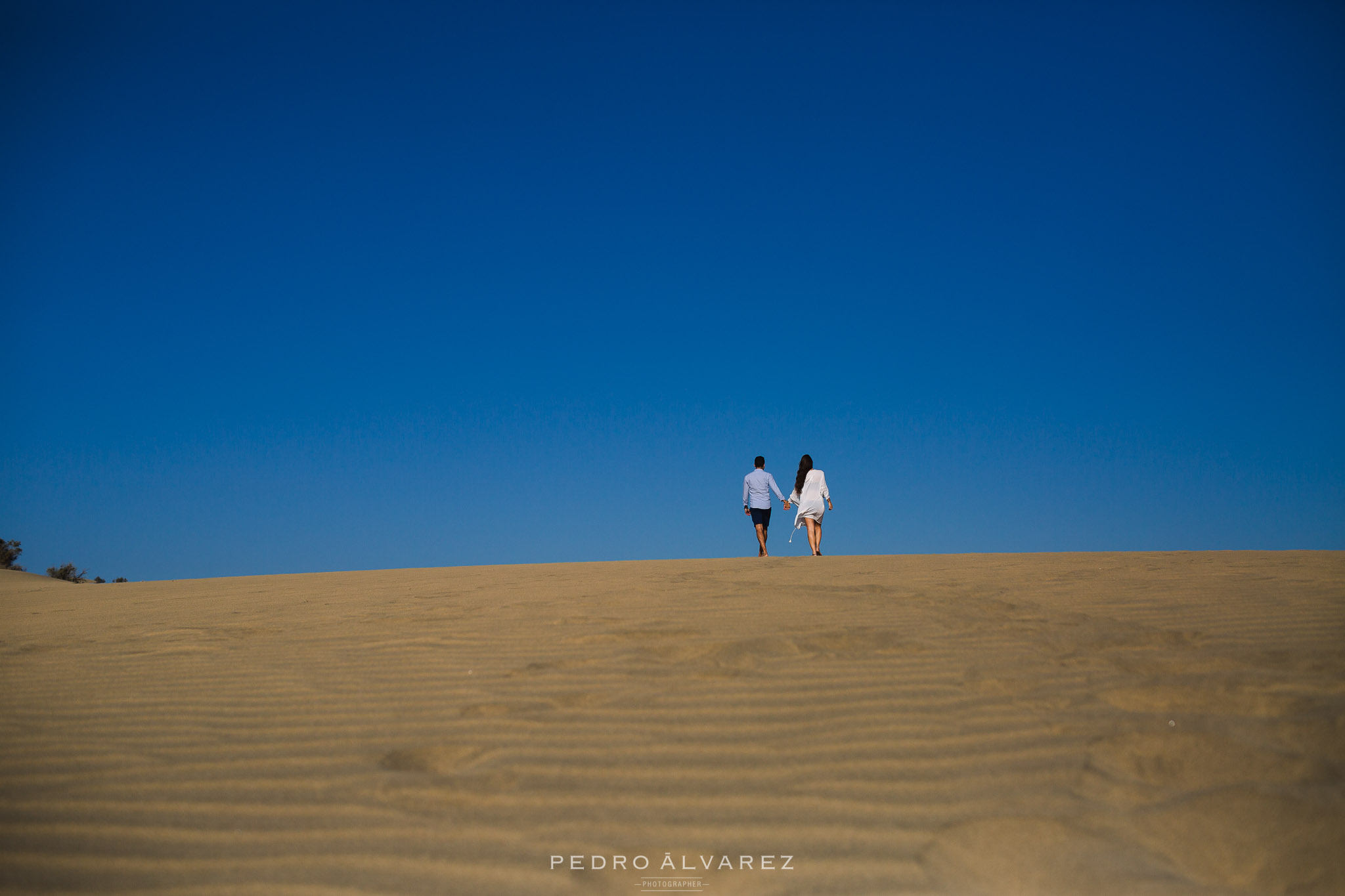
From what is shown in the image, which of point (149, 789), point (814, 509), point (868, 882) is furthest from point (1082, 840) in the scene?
point (814, 509)

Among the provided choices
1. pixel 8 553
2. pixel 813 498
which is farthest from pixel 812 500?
pixel 8 553

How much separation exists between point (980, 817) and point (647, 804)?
97cm

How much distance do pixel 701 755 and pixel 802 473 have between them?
10.1 metres

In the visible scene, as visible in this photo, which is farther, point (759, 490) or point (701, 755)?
point (759, 490)

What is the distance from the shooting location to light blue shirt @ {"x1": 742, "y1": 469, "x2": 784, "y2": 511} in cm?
1262

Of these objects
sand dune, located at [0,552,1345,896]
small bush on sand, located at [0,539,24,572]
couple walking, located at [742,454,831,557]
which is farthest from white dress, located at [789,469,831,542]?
small bush on sand, located at [0,539,24,572]

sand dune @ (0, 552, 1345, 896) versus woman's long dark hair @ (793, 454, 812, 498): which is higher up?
woman's long dark hair @ (793, 454, 812, 498)

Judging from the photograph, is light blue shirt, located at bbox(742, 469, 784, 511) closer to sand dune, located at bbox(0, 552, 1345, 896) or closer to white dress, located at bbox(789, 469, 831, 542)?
white dress, located at bbox(789, 469, 831, 542)

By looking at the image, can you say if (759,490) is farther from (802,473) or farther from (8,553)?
(8,553)

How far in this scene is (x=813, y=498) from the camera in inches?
482

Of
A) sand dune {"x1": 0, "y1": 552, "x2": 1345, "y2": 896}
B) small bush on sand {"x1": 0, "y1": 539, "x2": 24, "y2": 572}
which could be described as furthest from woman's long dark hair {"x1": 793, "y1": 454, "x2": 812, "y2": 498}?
small bush on sand {"x1": 0, "y1": 539, "x2": 24, "y2": 572}

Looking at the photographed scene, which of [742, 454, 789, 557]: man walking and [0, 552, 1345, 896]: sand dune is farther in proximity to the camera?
[742, 454, 789, 557]: man walking

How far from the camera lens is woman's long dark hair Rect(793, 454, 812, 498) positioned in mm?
12367

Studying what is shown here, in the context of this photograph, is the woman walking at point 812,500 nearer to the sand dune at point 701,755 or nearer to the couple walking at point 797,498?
the couple walking at point 797,498
